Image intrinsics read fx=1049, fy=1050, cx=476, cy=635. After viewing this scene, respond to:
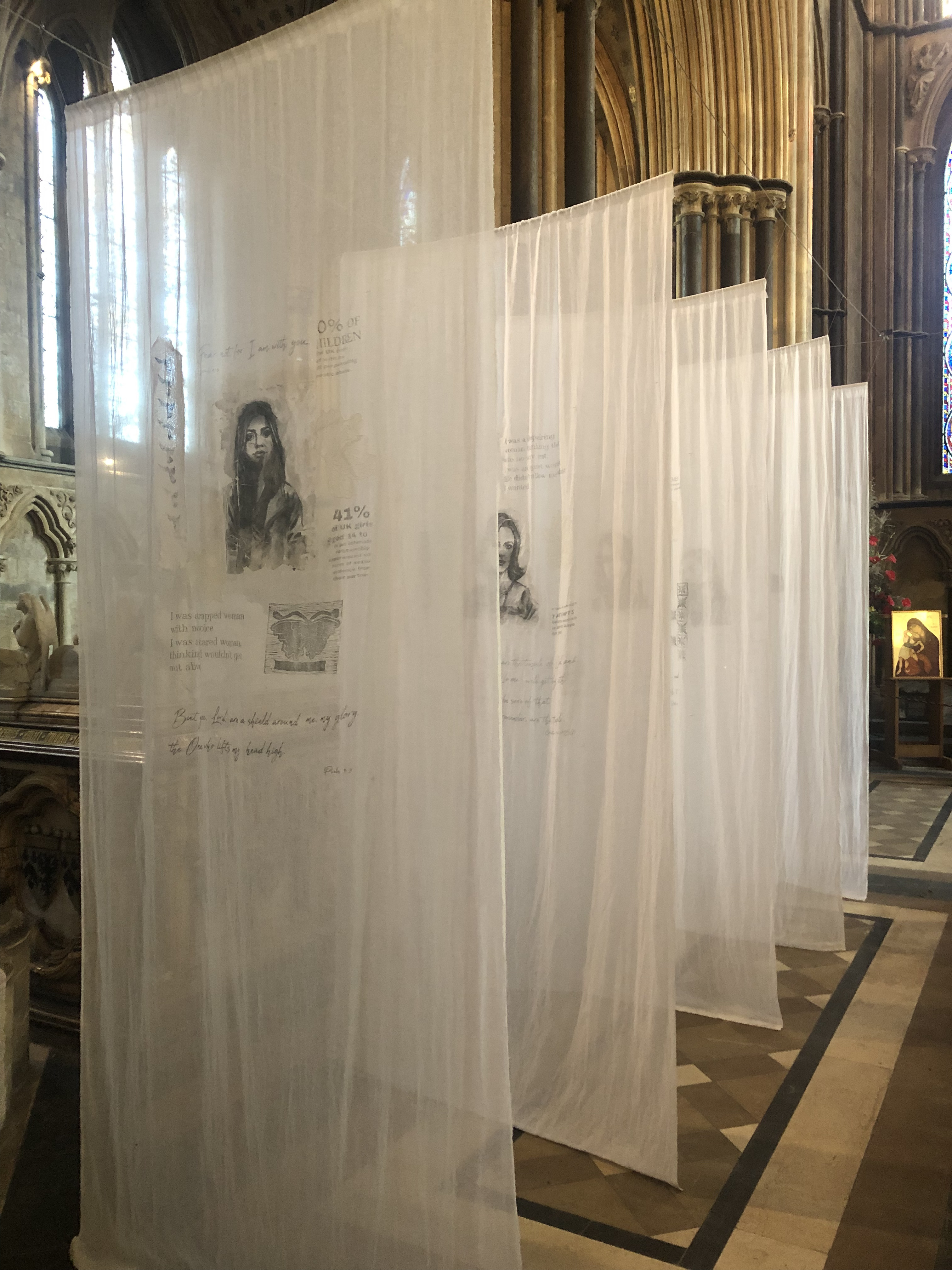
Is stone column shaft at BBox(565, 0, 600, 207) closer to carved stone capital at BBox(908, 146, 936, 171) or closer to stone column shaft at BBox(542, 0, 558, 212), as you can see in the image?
stone column shaft at BBox(542, 0, 558, 212)

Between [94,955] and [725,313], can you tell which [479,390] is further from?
[725,313]

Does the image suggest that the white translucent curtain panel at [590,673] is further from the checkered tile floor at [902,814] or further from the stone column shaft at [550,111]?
the checkered tile floor at [902,814]

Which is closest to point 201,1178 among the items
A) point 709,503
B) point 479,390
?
point 479,390

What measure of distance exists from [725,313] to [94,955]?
10.2ft

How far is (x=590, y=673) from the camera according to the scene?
9.99ft

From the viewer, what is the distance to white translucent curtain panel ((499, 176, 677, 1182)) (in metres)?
2.80

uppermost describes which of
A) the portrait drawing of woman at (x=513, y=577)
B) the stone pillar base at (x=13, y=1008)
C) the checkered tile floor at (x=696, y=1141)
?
the portrait drawing of woman at (x=513, y=577)

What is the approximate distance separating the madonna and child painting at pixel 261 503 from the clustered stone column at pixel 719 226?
21.4 feet

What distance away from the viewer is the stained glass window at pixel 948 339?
12.7 meters

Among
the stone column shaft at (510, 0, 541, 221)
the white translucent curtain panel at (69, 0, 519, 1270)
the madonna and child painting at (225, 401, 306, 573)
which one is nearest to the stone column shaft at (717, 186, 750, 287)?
the stone column shaft at (510, 0, 541, 221)

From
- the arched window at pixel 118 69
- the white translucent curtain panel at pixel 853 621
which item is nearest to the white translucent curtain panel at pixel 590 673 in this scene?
the white translucent curtain panel at pixel 853 621

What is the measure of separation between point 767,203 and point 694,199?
0.63 meters

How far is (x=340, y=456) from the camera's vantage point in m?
1.95

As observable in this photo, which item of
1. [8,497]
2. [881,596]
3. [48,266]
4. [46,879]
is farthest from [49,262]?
[881,596]
